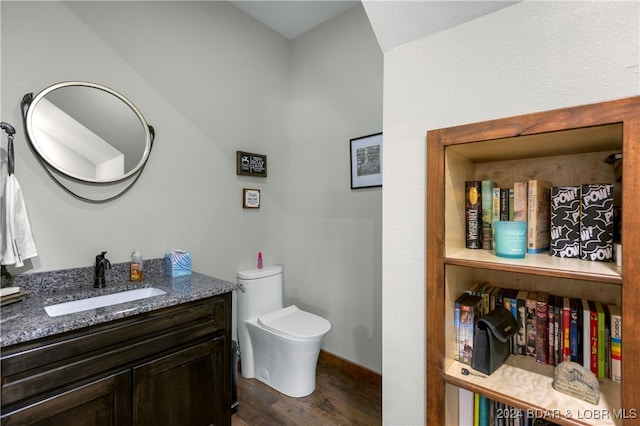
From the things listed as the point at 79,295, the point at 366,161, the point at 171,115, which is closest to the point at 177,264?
the point at 79,295

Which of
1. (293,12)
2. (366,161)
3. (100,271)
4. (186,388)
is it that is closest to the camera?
(186,388)

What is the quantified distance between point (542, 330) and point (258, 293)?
1775mm

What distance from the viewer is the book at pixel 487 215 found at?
40.1 inches

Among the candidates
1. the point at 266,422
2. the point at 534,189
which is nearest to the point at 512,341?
the point at 534,189

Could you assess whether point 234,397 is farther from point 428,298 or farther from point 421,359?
point 428,298

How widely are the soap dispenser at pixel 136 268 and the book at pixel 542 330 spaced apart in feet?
6.39

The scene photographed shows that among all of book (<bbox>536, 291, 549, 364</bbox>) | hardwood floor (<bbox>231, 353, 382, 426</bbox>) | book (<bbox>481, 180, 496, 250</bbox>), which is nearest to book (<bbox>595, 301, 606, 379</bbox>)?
book (<bbox>536, 291, 549, 364</bbox>)

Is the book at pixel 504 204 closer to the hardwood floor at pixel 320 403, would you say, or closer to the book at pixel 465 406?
the book at pixel 465 406

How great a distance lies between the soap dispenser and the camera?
1716 mm

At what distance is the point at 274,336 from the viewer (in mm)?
1979

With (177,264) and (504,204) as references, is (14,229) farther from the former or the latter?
(504,204)

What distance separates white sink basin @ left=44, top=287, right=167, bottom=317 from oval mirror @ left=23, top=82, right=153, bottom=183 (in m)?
0.66

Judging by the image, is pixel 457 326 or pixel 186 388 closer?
pixel 457 326

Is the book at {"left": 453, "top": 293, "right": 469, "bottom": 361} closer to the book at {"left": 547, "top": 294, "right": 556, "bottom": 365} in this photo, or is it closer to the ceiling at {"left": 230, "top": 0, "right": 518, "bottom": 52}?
the book at {"left": 547, "top": 294, "right": 556, "bottom": 365}
